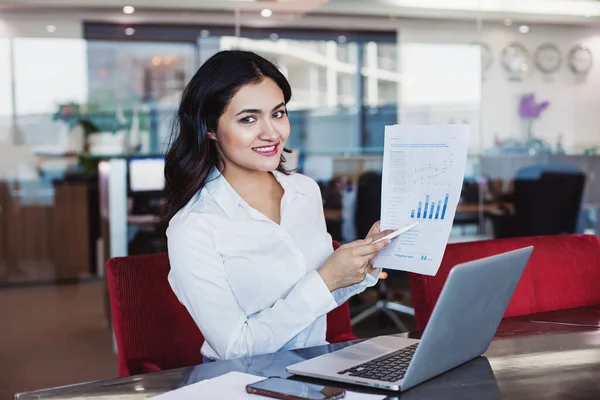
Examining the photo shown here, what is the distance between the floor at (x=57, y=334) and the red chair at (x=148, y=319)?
2252 mm

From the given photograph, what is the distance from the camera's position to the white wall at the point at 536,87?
6.02 meters

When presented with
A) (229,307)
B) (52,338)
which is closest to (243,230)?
(229,307)

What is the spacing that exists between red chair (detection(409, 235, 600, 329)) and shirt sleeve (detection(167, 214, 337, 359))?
0.58 metres

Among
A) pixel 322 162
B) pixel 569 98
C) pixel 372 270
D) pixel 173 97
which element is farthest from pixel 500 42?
pixel 372 270

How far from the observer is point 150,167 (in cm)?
551

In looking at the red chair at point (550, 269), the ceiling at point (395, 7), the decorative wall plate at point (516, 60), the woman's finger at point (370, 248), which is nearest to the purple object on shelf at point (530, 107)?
the decorative wall plate at point (516, 60)

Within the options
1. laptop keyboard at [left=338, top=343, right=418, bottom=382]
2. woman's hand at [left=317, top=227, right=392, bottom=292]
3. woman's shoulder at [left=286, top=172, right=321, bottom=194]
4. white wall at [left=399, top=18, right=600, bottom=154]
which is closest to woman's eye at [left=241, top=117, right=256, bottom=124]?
woman's shoulder at [left=286, top=172, right=321, bottom=194]

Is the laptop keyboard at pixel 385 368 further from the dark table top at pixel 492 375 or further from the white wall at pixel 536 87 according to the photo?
the white wall at pixel 536 87

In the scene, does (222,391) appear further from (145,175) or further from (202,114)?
(145,175)

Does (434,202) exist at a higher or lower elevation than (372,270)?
higher

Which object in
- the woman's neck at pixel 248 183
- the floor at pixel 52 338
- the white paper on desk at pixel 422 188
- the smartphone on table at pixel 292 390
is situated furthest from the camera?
the floor at pixel 52 338

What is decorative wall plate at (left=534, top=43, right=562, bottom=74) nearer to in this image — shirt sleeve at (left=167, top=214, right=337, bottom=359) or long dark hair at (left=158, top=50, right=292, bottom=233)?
long dark hair at (left=158, top=50, right=292, bottom=233)

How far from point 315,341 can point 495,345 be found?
53 cm

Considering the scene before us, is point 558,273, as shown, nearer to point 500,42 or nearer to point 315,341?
point 315,341
